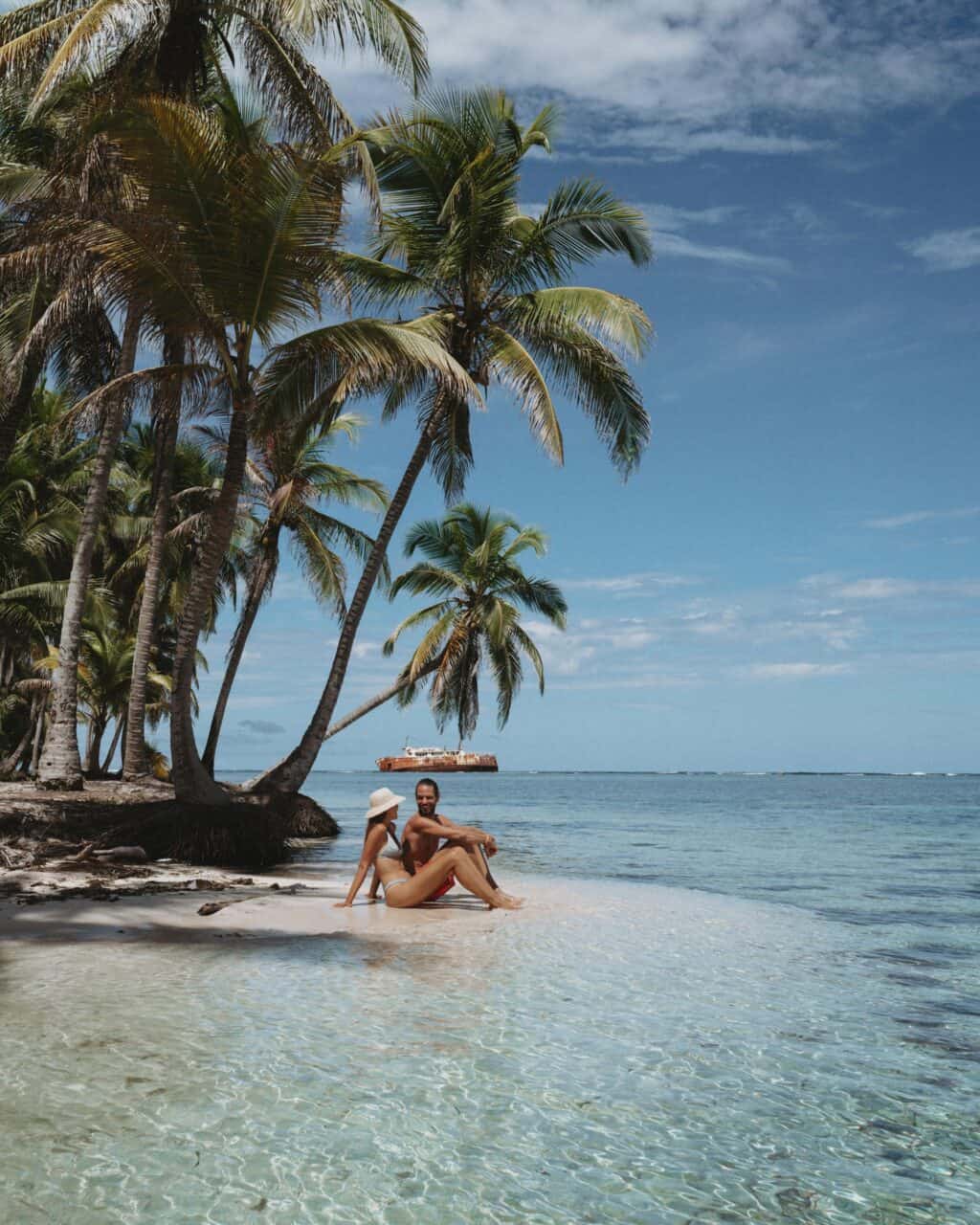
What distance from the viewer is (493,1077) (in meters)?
4.75

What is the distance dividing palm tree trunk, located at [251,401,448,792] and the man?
7.22 m

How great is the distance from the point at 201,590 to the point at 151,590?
179 inches

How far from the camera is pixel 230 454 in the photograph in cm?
1392

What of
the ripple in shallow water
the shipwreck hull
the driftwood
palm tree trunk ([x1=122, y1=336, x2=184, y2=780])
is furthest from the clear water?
the shipwreck hull

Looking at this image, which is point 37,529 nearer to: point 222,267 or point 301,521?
point 301,521

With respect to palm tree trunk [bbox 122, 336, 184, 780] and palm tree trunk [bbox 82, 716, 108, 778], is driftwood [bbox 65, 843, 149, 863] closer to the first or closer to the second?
palm tree trunk [bbox 122, 336, 184, 780]

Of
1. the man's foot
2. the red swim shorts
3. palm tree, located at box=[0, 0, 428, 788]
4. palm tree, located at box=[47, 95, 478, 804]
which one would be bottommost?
the man's foot

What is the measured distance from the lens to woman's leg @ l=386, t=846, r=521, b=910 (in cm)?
964

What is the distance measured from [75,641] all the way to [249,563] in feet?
46.9

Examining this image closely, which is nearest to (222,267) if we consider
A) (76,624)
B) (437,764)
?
(76,624)

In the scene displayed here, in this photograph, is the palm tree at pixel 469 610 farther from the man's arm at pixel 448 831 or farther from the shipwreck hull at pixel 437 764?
the shipwreck hull at pixel 437 764

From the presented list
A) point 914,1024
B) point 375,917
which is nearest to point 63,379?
point 375,917

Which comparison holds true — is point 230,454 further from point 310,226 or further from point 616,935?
point 616,935

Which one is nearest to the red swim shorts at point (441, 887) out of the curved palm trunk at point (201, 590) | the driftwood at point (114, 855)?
the driftwood at point (114, 855)
